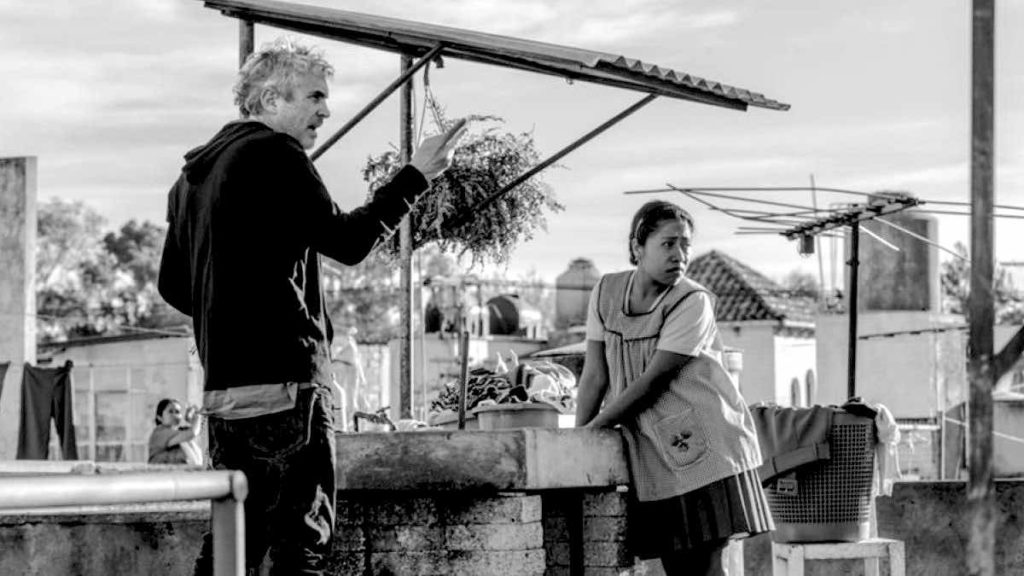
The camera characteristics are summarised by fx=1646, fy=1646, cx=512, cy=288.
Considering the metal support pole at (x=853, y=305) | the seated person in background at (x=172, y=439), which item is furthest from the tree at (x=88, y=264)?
the metal support pole at (x=853, y=305)

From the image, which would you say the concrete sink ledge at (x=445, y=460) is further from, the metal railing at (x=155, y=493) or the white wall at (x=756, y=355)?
the white wall at (x=756, y=355)

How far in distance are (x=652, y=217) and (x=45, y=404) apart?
18504 millimetres

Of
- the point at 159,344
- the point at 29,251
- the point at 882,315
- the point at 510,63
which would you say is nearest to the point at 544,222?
the point at 510,63

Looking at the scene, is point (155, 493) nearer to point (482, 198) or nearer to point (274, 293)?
point (274, 293)

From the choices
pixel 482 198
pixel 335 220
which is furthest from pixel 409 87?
pixel 335 220

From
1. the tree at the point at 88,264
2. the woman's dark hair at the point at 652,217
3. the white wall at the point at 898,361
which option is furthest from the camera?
the tree at the point at 88,264

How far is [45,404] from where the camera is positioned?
22703 millimetres

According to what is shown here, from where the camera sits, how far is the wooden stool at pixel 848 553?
7.33m

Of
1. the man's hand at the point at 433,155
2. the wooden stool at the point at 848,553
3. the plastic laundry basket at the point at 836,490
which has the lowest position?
the wooden stool at the point at 848,553

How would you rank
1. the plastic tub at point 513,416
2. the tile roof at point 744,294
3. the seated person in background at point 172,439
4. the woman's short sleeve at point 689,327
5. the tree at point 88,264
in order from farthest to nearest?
the tree at point 88,264
the tile roof at point 744,294
the seated person in background at point 172,439
the plastic tub at point 513,416
the woman's short sleeve at point 689,327

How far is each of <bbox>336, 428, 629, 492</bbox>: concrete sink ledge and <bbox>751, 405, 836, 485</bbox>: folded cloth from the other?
2179 mm

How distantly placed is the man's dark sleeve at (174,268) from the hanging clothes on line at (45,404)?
18.3 meters

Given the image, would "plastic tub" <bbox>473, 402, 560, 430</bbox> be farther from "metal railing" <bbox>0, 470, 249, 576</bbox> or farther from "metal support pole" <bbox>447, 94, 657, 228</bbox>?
"metal railing" <bbox>0, 470, 249, 576</bbox>

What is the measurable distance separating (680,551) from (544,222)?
9.71 feet
